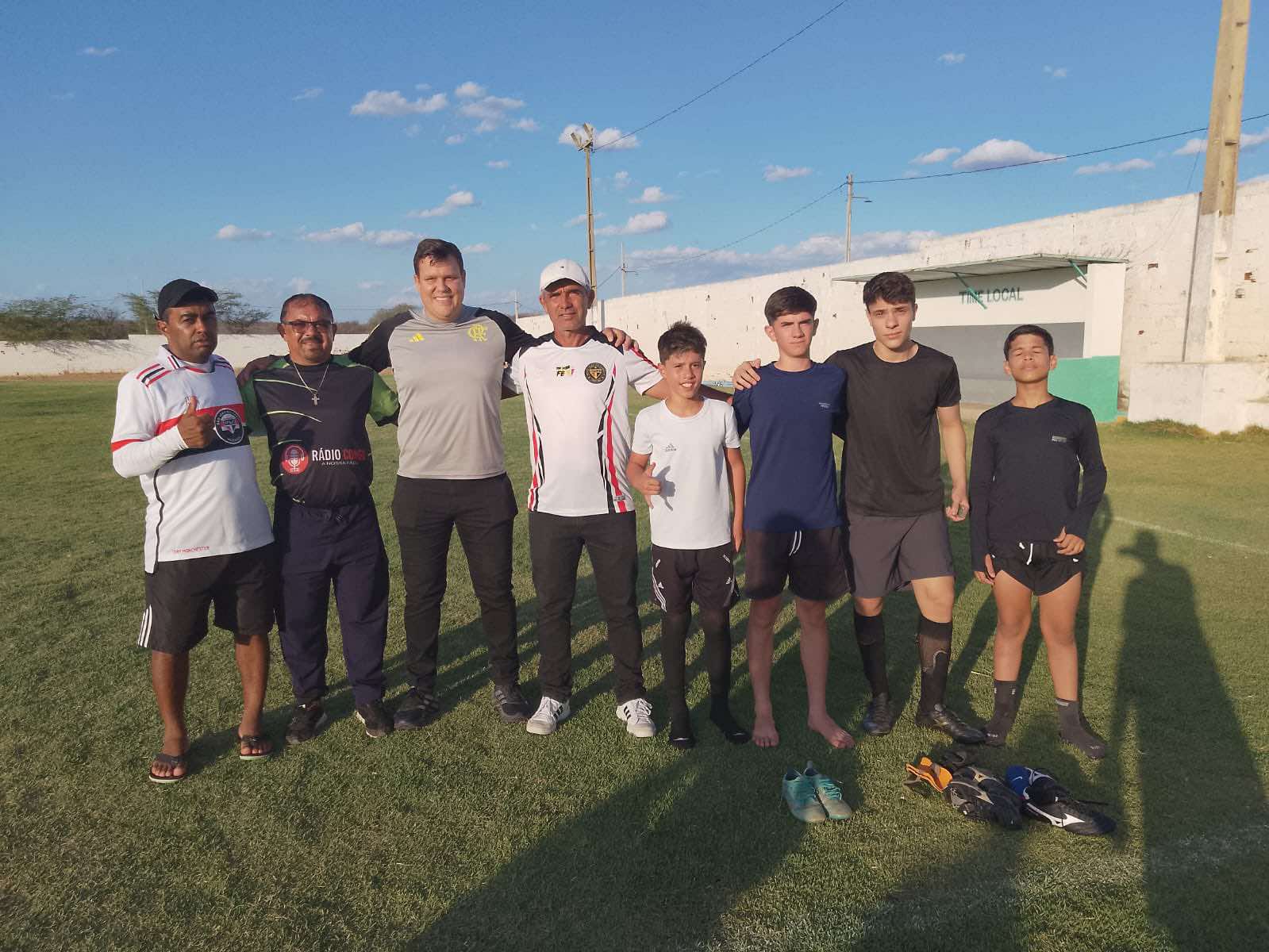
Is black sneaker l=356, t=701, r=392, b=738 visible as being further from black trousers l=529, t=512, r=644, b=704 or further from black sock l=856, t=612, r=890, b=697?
black sock l=856, t=612, r=890, b=697

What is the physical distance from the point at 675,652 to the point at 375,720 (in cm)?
143

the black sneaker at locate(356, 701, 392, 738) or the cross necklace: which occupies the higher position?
the cross necklace

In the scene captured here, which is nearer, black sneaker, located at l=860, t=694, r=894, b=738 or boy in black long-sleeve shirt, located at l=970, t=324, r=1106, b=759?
boy in black long-sleeve shirt, located at l=970, t=324, r=1106, b=759

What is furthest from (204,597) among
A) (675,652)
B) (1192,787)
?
(1192,787)

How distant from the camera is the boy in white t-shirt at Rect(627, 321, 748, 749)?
341 cm

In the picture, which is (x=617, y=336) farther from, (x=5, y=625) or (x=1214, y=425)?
(x=1214, y=425)

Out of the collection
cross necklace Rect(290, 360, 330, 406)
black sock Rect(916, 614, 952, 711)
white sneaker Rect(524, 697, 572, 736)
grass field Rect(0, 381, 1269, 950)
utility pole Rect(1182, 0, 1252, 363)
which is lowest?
grass field Rect(0, 381, 1269, 950)

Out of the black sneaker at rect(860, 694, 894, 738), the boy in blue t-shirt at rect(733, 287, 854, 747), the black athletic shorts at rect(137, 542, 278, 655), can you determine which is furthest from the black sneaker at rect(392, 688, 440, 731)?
the black sneaker at rect(860, 694, 894, 738)

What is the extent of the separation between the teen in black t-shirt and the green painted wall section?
14122 millimetres

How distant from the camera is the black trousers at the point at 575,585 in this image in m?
3.59

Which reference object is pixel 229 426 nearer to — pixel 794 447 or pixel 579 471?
pixel 579 471

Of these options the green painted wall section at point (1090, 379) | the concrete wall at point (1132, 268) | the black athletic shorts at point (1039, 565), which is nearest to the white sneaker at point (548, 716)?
the black athletic shorts at point (1039, 565)

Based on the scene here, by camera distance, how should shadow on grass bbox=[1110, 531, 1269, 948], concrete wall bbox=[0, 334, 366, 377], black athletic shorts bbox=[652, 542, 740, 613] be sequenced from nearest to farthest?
shadow on grass bbox=[1110, 531, 1269, 948] < black athletic shorts bbox=[652, 542, 740, 613] < concrete wall bbox=[0, 334, 366, 377]

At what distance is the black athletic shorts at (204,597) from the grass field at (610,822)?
0.60 metres
